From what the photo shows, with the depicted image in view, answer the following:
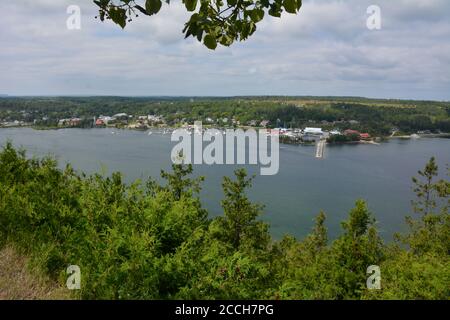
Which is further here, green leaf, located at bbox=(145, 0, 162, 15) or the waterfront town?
the waterfront town

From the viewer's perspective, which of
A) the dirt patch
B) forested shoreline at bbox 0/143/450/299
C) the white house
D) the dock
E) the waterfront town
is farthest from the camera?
the white house

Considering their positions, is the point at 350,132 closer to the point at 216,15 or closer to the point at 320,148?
the point at 320,148

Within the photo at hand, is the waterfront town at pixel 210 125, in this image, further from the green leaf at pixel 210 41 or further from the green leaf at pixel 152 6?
the green leaf at pixel 152 6

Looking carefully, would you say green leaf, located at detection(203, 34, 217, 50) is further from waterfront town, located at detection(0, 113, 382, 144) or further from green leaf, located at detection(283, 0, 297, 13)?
waterfront town, located at detection(0, 113, 382, 144)

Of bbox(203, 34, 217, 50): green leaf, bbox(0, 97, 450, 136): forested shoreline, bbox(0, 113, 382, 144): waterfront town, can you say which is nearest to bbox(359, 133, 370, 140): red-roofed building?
bbox(0, 113, 382, 144): waterfront town

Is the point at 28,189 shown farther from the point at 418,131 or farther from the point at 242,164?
the point at 418,131
